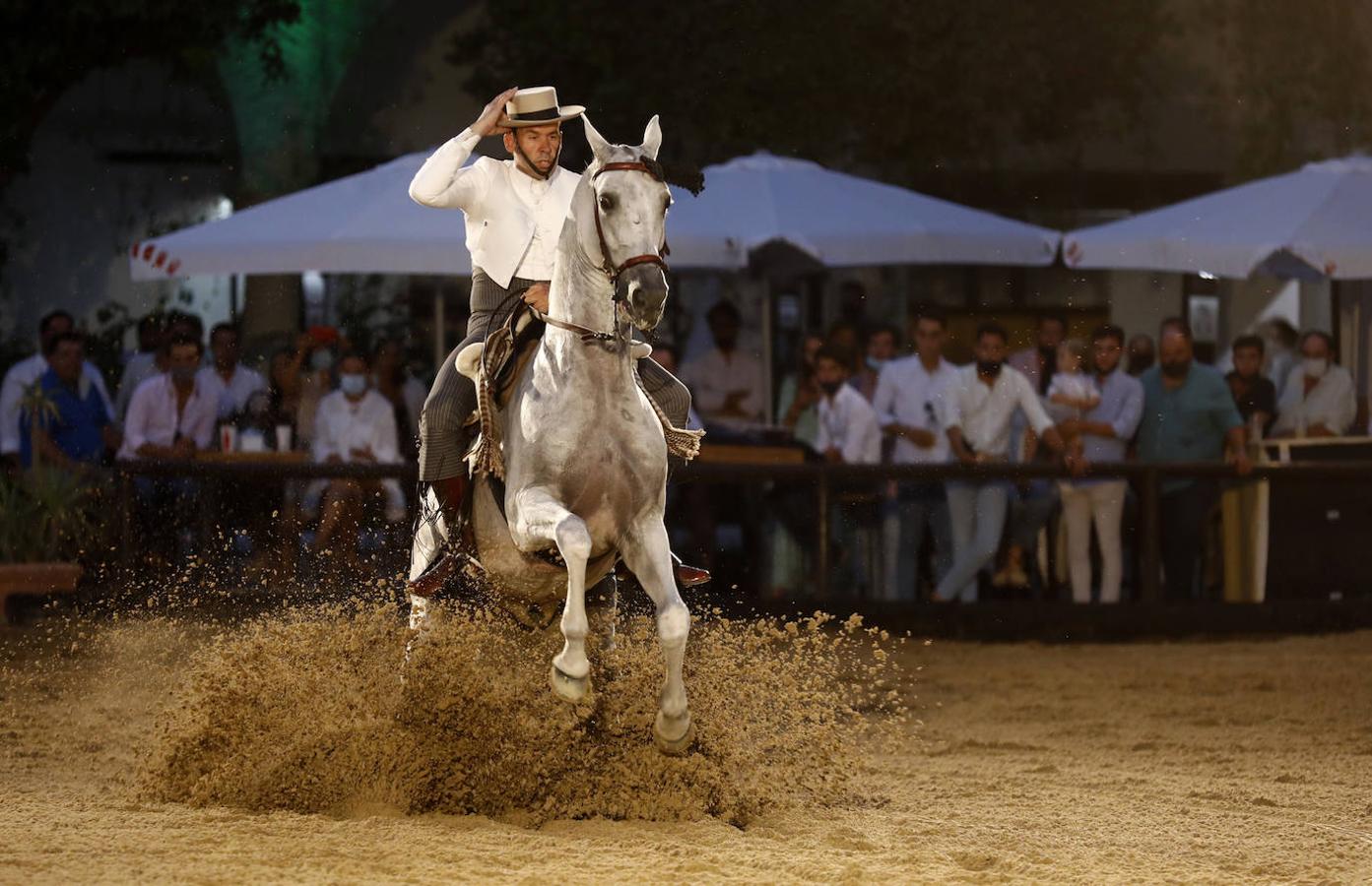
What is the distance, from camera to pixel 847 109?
18.9 m

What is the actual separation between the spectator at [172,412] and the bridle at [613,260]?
6.95m

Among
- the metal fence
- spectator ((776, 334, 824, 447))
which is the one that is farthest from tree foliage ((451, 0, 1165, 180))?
the metal fence

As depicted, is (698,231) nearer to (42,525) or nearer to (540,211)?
(42,525)

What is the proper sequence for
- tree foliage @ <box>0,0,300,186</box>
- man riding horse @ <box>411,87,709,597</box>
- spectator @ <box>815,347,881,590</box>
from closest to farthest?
man riding horse @ <box>411,87,709,597</box>, spectator @ <box>815,347,881,590</box>, tree foliage @ <box>0,0,300,186</box>

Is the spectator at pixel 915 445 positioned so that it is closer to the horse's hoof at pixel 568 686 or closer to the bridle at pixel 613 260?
the bridle at pixel 613 260

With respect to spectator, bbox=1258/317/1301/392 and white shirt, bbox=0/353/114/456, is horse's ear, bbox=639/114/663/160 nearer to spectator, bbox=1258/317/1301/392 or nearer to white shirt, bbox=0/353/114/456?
white shirt, bbox=0/353/114/456

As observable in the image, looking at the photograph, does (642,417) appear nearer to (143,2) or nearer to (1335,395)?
(1335,395)

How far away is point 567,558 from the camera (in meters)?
6.77

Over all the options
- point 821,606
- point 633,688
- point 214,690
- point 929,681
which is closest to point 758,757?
point 633,688

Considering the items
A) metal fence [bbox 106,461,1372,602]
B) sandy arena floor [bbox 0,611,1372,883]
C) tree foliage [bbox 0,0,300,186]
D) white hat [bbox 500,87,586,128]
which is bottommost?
sandy arena floor [bbox 0,611,1372,883]

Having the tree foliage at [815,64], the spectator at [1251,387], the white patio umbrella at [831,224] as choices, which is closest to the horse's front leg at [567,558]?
the white patio umbrella at [831,224]

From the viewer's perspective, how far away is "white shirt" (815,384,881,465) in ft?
43.2

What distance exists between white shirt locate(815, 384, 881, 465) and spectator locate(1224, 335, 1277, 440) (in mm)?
2765

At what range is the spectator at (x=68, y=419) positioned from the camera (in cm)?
1407
